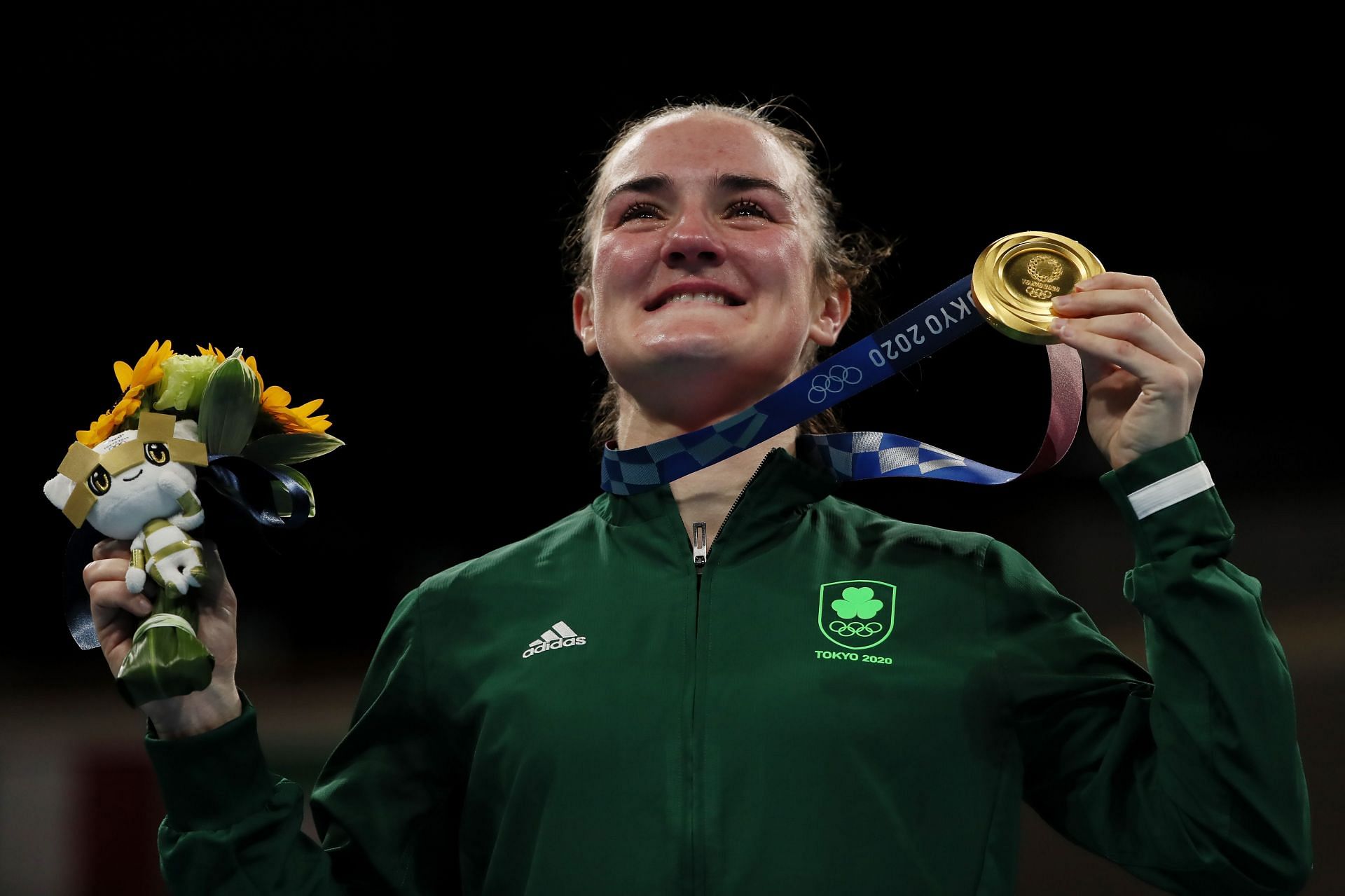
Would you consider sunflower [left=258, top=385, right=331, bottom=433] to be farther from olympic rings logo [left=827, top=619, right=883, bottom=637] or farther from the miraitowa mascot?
olympic rings logo [left=827, top=619, right=883, bottom=637]

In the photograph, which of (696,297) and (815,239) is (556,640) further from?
(815,239)

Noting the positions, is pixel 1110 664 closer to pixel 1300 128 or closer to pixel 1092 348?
pixel 1092 348

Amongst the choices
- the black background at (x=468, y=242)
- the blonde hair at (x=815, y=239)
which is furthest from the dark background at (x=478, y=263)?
the blonde hair at (x=815, y=239)

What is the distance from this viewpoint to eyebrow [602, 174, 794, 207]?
195cm

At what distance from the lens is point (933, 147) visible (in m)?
4.38

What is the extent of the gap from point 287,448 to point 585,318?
675mm

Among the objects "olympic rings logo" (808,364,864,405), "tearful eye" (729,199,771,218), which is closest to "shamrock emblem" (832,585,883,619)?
"olympic rings logo" (808,364,864,405)

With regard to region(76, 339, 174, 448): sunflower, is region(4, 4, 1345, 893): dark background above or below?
above

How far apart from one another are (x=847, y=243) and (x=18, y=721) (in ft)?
9.94

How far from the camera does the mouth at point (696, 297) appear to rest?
1863 millimetres

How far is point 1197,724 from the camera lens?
1.43 m

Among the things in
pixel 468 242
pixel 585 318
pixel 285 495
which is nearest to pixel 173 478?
pixel 285 495

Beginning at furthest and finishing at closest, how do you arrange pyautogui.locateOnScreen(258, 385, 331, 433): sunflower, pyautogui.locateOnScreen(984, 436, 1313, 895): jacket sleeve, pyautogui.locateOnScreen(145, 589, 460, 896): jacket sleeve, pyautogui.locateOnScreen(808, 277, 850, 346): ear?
1. pyautogui.locateOnScreen(808, 277, 850, 346): ear
2. pyautogui.locateOnScreen(258, 385, 331, 433): sunflower
3. pyautogui.locateOnScreen(145, 589, 460, 896): jacket sleeve
4. pyautogui.locateOnScreen(984, 436, 1313, 895): jacket sleeve

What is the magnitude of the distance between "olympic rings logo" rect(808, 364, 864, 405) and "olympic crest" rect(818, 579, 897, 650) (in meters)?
0.25
